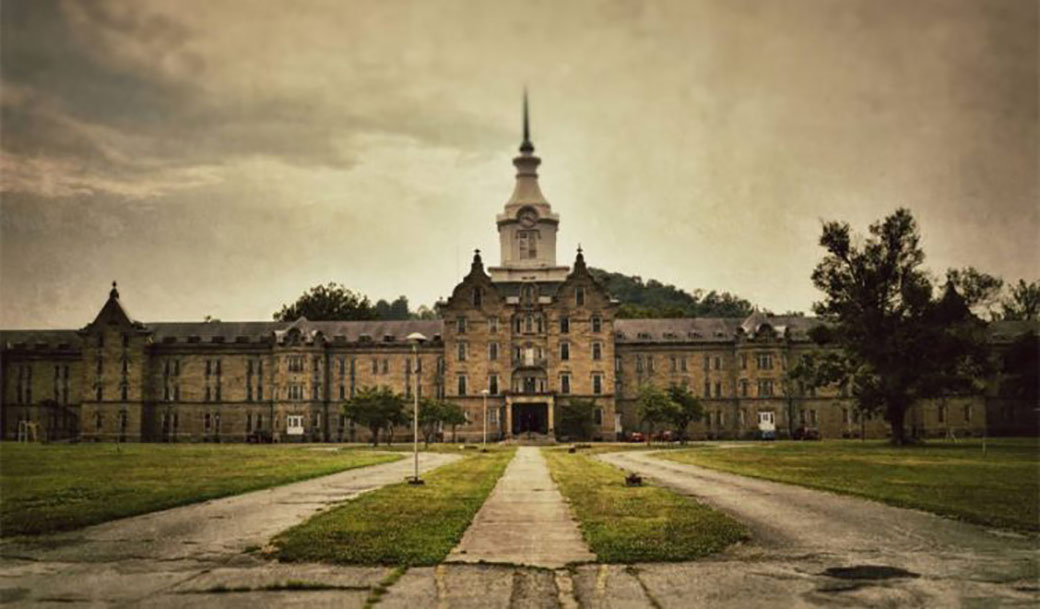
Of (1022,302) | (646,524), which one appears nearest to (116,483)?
(646,524)

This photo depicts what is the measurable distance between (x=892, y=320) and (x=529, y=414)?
39.6 metres

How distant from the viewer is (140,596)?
1409 cm

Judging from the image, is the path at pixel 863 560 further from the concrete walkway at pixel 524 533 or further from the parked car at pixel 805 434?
the parked car at pixel 805 434

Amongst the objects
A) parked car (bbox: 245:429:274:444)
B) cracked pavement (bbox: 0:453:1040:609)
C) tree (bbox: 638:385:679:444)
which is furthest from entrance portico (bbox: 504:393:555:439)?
cracked pavement (bbox: 0:453:1040:609)

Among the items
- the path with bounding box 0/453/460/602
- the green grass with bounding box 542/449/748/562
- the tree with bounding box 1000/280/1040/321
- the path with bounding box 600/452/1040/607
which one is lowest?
the path with bounding box 600/452/1040/607

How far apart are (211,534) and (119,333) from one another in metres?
94.7

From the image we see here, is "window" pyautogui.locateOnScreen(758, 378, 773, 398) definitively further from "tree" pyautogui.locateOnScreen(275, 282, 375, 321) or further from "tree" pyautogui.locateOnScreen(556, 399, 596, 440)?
"tree" pyautogui.locateOnScreen(275, 282, 375, 321)

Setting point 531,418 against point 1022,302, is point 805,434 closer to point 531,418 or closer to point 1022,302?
point 531,418

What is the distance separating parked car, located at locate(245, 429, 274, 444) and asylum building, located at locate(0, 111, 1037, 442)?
1.18m

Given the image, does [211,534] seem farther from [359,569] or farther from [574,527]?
[574,527]

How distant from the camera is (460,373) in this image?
102 m

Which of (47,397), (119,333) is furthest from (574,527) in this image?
(47,397)

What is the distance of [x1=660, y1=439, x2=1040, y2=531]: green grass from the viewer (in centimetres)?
2488

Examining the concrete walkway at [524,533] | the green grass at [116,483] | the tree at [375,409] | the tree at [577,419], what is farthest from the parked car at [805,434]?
the concrete walkway at [524,533]
